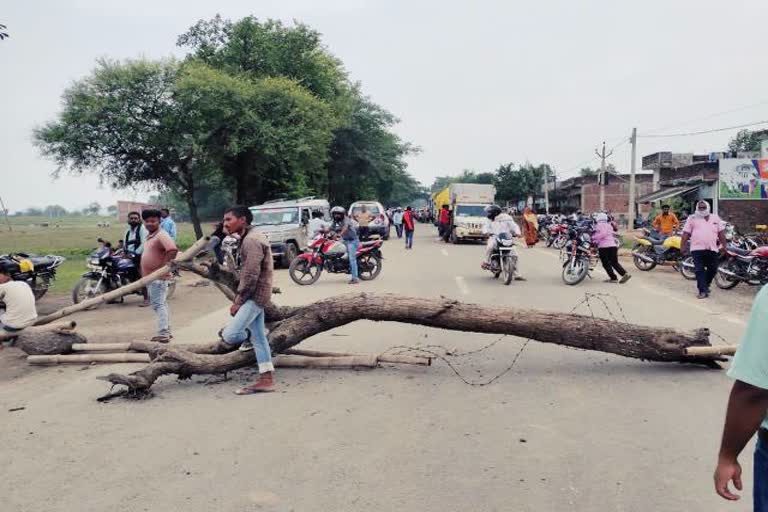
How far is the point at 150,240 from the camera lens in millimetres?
7500

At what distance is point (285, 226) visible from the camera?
18.0 meters

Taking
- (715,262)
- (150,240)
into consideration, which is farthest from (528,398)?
(715,262)

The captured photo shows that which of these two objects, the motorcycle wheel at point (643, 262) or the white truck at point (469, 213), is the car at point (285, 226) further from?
the motorcycle wheel at point (643, 262)

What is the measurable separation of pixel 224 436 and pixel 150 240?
3.85 metres

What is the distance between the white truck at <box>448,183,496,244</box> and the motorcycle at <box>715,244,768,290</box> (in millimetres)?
15012

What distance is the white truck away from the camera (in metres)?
26.9

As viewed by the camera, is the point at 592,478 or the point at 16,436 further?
the point at 16,436

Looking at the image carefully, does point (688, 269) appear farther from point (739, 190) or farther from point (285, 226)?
point (739, 190)

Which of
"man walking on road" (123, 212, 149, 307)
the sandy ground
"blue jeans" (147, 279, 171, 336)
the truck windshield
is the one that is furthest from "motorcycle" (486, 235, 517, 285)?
the truck windshield

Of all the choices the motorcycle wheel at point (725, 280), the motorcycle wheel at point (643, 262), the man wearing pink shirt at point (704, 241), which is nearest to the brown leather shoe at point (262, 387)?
the man wearing pink shirt at point (704, 241)

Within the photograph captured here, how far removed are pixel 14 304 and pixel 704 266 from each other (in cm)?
1074

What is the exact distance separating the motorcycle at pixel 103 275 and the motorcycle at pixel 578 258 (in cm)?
788

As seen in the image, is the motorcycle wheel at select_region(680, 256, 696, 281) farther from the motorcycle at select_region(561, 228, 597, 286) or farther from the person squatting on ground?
the motorcycle at select_region(561, 228, 597, 286)

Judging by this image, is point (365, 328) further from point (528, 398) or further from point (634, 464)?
point (634, 464)
